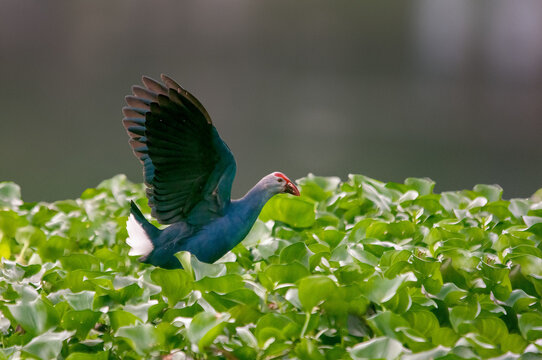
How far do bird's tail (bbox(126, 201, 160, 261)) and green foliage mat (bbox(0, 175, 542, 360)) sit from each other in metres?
0.06

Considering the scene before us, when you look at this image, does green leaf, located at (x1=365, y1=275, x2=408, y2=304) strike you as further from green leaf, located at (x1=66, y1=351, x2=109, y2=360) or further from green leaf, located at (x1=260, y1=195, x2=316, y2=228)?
green leaf, located at (x1=260, y1=195, x2=316, y2=228)

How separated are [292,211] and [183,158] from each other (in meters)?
0.45

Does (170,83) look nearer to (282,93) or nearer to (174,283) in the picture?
(174,283)

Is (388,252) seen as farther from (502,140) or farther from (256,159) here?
(502,140)

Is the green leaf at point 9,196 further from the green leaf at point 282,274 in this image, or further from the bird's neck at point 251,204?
the green leaf at point 282,274

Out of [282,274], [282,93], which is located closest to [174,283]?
[282,274]

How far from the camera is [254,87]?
6.63 meters

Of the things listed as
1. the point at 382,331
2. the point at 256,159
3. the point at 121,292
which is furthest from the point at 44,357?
the point at 256,159

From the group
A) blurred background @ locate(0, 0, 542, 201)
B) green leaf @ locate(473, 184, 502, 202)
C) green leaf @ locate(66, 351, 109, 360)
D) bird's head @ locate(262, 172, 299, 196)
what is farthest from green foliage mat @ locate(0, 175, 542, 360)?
blurred background @ locate(0, 0, 542, 201)

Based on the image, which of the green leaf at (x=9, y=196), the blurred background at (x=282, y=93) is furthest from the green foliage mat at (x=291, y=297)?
the blurred background at (x=282, y=93)

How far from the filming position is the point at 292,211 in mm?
1729

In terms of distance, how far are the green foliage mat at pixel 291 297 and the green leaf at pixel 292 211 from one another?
1.9 inches

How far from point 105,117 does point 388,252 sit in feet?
15.5

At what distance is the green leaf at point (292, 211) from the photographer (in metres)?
1.71
